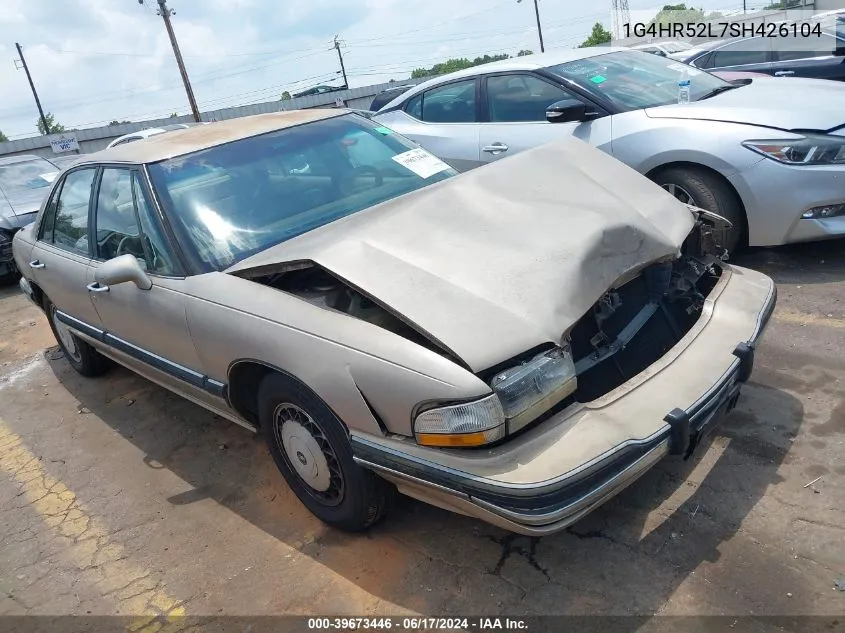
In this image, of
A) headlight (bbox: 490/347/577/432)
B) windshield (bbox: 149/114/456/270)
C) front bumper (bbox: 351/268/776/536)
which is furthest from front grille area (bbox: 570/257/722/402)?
windshield (bbox: 149/114/456/270)

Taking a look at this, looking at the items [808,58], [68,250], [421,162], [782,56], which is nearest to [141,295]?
[68,250]

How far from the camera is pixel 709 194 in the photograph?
442 cm

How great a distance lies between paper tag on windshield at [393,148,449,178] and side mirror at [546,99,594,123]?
147 cm

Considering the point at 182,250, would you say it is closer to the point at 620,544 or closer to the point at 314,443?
the point at 314,443

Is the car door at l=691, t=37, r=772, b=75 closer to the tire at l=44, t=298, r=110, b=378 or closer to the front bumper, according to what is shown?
the front bumper

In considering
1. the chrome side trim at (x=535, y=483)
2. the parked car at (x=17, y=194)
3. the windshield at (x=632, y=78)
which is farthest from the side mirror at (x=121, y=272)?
the parked car at (x=17, y=194)

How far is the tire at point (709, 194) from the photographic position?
4.38 m

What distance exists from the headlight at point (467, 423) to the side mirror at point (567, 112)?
336cm

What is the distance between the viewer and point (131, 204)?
333 centimetres

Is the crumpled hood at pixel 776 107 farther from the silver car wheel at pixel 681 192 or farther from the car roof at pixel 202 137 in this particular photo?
the car roof at pixel 202 137

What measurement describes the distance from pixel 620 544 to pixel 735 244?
287 centimetres

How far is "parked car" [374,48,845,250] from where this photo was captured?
4152mm

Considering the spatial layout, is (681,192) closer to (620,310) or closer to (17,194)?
(620,310)

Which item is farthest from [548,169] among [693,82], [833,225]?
[693,82]
